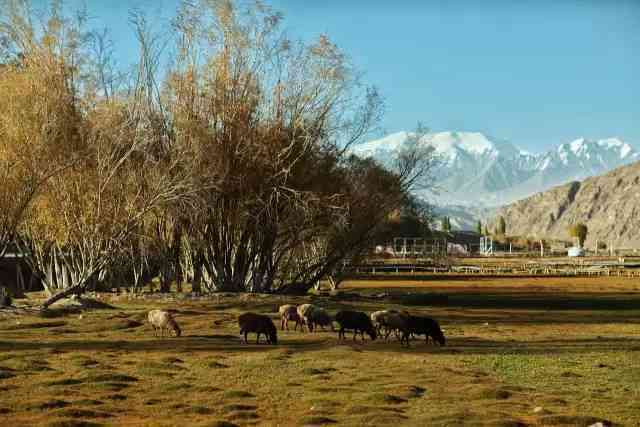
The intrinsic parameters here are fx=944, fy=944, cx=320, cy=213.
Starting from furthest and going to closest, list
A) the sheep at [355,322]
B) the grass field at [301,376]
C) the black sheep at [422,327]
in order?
the sheep at [355,322] < the black sheep at [422,327] < the grass field at [301,376]

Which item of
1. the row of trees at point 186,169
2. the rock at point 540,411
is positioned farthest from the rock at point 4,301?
the rock at point 540,411

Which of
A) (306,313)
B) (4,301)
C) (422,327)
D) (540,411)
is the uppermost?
(4,301)

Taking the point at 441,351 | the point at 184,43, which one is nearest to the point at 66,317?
the point at 441,351

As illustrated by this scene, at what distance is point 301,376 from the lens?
72.2ft

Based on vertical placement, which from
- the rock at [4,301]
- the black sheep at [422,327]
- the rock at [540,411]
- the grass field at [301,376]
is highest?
the rock at [4,301]

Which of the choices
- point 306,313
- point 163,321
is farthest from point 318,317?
point 163,321

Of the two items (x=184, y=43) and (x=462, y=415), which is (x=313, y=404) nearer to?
(x=462, y=415)

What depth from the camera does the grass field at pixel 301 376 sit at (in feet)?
57.7

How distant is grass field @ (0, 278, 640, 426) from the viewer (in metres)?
17.6

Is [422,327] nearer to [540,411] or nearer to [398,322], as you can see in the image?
[398,322]

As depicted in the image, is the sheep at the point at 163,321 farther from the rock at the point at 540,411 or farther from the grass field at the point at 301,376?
the rock at the point at 540,411

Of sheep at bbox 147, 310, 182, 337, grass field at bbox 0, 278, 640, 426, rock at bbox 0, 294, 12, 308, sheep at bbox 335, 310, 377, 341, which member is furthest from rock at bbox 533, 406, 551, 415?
rock at bbox 0, 294, 12, 308

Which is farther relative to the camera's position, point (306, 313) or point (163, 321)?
point (306, 313)

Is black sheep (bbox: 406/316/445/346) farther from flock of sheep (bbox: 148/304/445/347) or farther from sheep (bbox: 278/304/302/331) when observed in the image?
sheep (bbox: 278/304/302/331)
